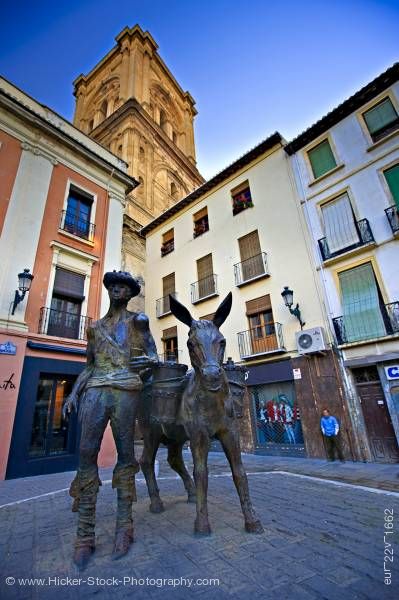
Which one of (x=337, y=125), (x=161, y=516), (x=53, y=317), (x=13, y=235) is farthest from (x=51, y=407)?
(x=337, y=125)

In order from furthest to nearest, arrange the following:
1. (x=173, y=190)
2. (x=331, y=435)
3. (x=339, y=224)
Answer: (x=173, y=190)
(x=339, y=224)
(x=331, y=435)

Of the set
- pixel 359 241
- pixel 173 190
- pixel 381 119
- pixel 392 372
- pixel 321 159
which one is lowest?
pixel 392 372

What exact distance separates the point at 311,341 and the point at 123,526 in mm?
9367

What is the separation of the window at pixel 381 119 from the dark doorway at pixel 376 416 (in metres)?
9.16

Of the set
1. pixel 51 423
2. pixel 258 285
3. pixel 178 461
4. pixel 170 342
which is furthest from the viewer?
pixel 170 342

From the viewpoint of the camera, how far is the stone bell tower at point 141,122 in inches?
835

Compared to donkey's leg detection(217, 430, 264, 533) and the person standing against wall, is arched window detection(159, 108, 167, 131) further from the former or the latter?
donkey's leg detection(217, 430, 264, 533)

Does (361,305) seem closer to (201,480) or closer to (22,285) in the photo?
(201,480)

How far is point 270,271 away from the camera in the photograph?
12.8 metres

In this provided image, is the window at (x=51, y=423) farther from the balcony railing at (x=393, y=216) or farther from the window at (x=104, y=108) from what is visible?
the window at (x=104, y=108)

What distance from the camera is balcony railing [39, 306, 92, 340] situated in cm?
946

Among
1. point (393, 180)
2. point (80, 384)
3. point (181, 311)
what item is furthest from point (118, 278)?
point (393, 180)

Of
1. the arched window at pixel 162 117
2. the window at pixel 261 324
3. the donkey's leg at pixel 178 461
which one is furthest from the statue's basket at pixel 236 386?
the arched window at pixel 162 117

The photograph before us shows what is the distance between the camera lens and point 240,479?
2.65 metres
